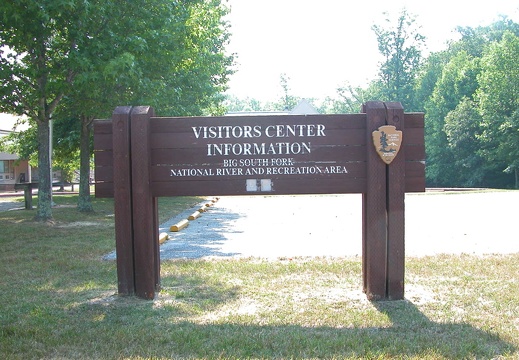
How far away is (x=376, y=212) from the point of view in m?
5.84

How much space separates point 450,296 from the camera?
5996mm

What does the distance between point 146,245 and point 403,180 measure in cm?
264

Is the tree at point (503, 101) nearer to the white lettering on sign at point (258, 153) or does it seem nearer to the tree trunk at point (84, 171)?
the tree trunk at point (84, 171)

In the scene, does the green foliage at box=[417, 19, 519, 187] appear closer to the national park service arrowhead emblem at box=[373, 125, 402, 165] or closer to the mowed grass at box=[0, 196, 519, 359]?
the mowed grass at box=[0, 196, 519, 359]

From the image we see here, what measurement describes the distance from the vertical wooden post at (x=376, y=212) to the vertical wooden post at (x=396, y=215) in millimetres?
58

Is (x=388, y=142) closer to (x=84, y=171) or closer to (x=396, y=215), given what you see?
(x=396, y=215)

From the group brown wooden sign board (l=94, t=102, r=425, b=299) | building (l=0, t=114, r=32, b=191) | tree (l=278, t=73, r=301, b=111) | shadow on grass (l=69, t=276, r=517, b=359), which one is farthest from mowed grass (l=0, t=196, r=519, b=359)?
tree (l=278, t=73, r=301, b=111)

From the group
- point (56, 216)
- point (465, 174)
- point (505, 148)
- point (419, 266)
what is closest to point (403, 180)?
point (419, 266)

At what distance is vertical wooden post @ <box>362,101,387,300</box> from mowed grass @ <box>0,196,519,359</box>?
233 millimetres

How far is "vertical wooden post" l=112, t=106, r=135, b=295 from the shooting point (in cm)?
593

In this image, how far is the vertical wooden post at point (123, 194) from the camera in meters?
5.93

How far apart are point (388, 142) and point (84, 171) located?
582 inches

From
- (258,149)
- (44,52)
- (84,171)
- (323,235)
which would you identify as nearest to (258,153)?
(258,149)

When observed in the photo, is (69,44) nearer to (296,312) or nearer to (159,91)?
(159,91)
